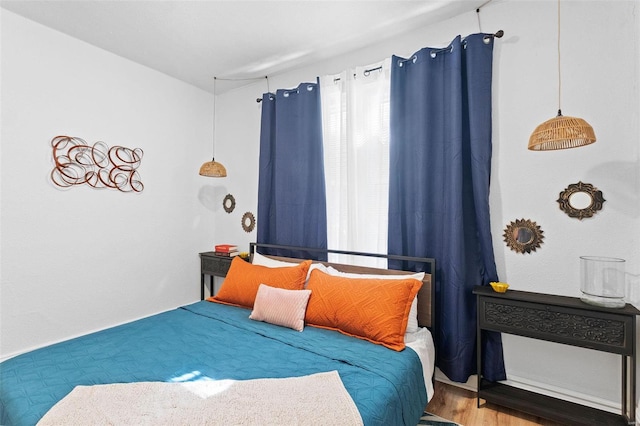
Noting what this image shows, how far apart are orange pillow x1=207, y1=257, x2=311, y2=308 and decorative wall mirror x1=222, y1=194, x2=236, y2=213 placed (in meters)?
1.24

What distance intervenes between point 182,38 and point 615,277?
3545 millimetres

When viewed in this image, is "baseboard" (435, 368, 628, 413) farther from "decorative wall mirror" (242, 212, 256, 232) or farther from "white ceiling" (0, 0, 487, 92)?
"white ceiling" (0, 0, 487, 92)

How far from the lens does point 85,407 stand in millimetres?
1273

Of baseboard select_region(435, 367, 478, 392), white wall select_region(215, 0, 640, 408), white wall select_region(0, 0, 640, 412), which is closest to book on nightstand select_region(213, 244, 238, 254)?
white wall select_region(0, 0, 640, 412)

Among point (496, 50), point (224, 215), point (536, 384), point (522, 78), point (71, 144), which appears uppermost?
point (496, 50)

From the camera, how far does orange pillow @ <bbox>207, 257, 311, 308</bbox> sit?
2.50 metres

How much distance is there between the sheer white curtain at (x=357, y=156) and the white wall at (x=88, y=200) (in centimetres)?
179

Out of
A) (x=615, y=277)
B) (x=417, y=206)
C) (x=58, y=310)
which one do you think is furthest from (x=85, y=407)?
(x=615, y=277)

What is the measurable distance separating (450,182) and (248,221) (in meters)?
2.28

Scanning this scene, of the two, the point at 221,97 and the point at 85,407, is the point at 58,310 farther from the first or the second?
the point at 221,97

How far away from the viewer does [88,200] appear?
2844 mm

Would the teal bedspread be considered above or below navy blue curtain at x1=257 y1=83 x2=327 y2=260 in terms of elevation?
below

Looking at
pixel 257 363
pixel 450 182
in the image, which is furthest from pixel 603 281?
pixel 257 363

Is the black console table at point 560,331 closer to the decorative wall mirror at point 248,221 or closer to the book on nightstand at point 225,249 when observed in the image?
the decorative wall mirror at point 248,221
